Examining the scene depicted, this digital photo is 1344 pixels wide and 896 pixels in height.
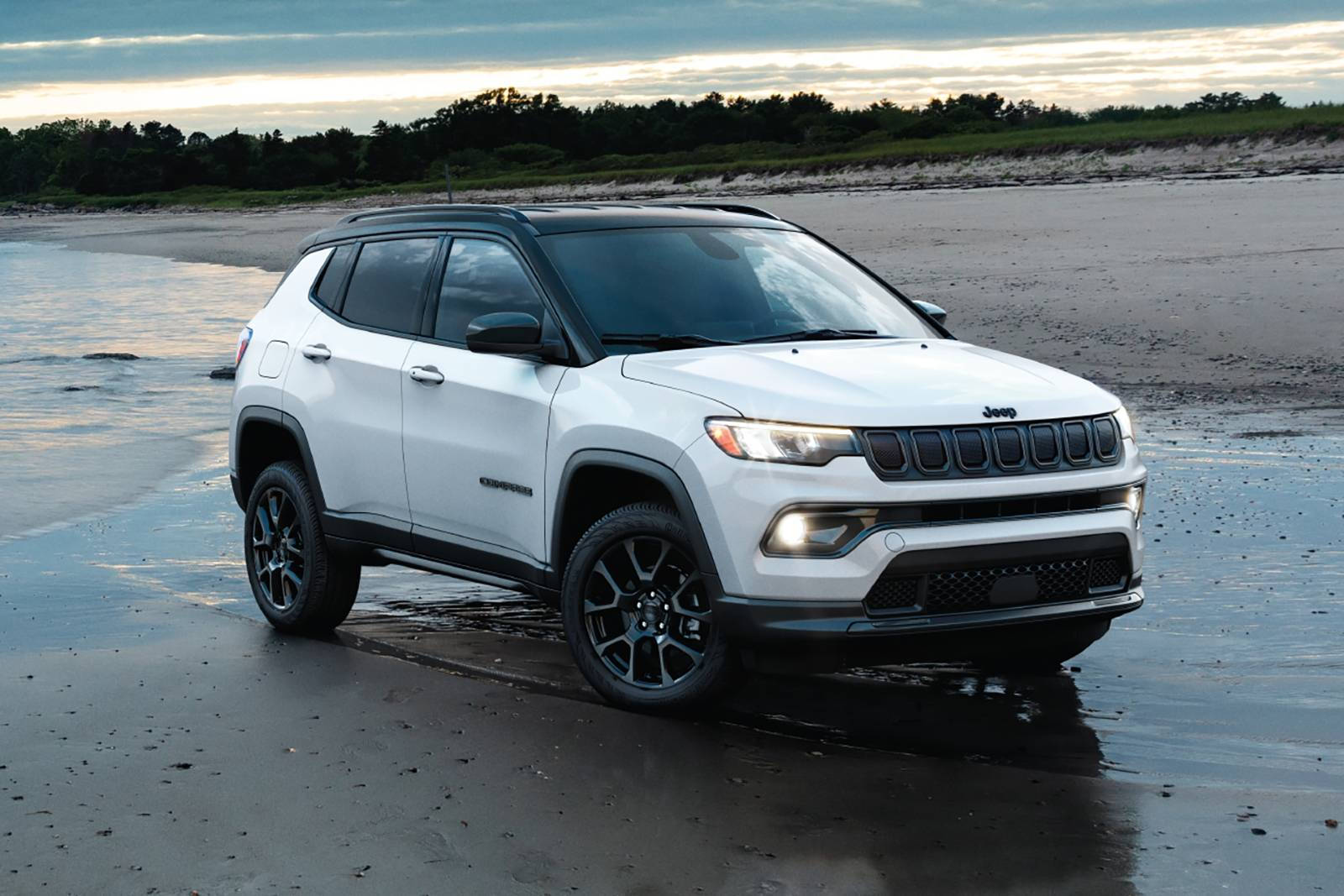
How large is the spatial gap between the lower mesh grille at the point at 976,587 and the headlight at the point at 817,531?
6.7 inches

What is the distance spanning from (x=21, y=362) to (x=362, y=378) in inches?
631

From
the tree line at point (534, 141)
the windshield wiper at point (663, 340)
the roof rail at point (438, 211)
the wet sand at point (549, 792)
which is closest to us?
the wet sand at point (549, 792)

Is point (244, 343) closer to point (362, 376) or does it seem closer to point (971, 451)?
point (362, 376)

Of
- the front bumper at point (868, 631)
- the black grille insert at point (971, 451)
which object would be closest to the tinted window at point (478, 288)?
the front bumper at point (868, 631)

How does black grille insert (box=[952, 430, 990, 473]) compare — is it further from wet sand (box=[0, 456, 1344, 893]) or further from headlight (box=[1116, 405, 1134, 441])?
wet sand (box=[0, 456, 1344, 893])

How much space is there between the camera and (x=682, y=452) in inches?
223

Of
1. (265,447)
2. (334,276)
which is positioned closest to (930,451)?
(334,276)

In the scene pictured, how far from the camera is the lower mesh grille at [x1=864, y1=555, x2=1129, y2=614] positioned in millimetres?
5484

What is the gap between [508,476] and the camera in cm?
647

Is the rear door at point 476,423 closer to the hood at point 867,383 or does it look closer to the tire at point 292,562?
the hood at point 867,383

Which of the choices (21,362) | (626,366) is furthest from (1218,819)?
(21,362)

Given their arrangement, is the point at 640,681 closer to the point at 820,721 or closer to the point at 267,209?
the point at 820,721

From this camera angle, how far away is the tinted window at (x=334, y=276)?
778cm

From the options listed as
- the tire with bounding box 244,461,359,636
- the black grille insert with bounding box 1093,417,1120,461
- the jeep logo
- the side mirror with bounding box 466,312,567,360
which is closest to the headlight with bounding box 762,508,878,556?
the jeep logo
